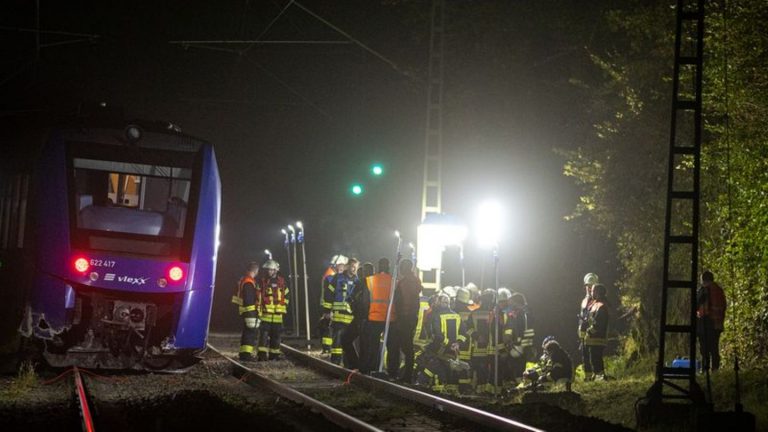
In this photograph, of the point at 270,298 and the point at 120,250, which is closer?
the point at 120,250

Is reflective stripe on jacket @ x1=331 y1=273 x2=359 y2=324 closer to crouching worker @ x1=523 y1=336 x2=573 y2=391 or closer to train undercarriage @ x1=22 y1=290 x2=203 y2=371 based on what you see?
crouching worker @ x1=523 y1=336 x2=573 y2=391

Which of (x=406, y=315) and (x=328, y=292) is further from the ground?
(x=328, y=292)

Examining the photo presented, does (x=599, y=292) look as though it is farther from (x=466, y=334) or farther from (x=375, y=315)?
(x=375, y=315)

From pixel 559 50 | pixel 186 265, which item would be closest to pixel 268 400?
pixel 186 265

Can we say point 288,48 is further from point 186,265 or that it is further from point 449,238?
point 186,265

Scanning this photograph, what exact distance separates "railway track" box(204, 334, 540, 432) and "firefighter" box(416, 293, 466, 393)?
1.66 metres

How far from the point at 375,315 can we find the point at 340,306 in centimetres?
217

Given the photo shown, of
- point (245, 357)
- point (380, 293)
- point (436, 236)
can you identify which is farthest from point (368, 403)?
point (436, 236)

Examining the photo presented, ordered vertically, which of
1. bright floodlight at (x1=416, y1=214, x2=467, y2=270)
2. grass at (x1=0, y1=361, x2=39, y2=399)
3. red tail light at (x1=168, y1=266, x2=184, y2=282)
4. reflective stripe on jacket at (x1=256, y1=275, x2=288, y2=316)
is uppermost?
bright floodlight at (x1=416, y1=214, x2=467, y2=270)

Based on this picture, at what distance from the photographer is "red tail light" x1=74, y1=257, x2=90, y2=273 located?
1323 centimetres

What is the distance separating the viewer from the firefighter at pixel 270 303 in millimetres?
18797

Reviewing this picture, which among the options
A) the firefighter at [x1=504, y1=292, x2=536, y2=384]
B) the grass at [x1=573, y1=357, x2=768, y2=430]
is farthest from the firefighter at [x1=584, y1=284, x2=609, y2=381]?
the firefighter at [x1=504, y1=292, x2=536, y2=384]

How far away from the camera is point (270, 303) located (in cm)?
1881

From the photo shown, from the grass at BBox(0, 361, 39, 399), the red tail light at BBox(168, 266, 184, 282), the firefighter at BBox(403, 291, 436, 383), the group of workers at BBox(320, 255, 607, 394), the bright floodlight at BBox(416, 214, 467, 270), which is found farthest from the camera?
the bright floodlight at BBox(416, 214, 467, 270)
